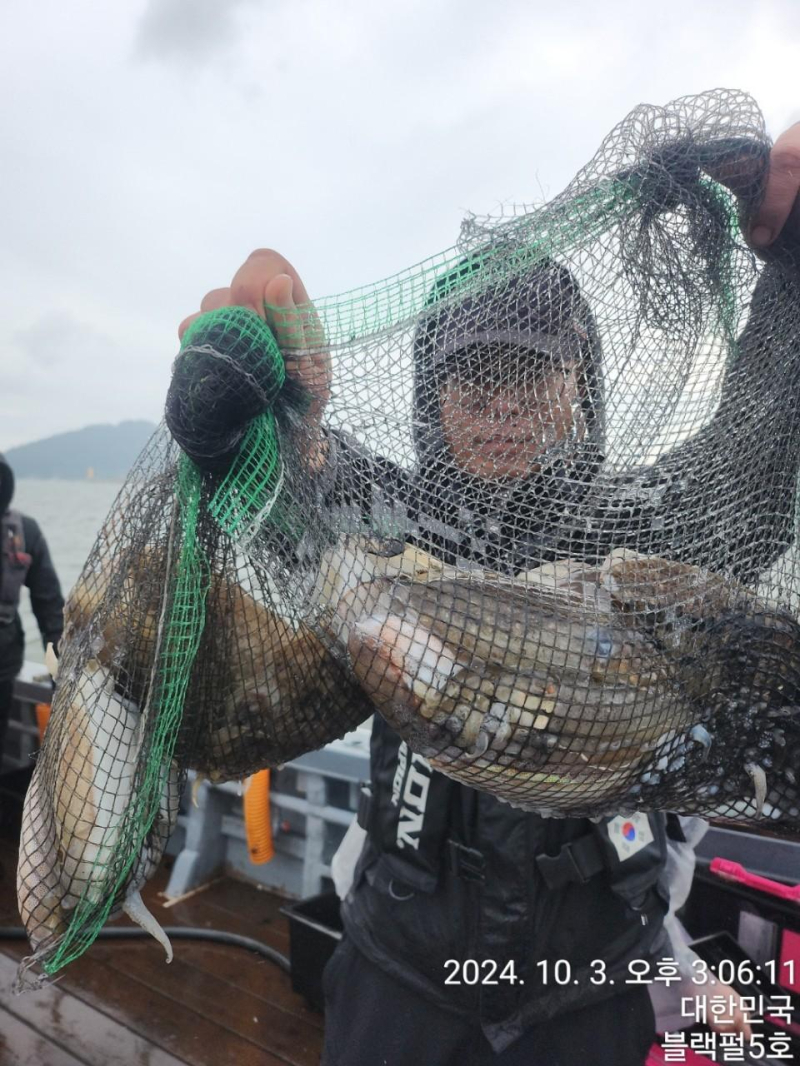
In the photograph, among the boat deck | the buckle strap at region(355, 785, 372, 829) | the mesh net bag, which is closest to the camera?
the mesh net bag

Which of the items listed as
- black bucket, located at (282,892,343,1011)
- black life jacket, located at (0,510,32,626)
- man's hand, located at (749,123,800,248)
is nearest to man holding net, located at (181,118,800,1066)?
man's hand, located at (749,123,800,248)

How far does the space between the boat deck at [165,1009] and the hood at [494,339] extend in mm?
2627

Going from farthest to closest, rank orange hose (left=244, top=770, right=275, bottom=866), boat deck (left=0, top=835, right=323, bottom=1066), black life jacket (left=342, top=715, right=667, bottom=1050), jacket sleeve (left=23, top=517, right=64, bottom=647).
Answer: jacket sleeve (left=23, top=517, right=64, bottom=647) < orange hose (left=244, top=770, right=275, bottom=866) < boat deck (left=0, top=835, right=323, bottom=1066) < black life jacket (left=342, top=715, right=667, bottom=1050)

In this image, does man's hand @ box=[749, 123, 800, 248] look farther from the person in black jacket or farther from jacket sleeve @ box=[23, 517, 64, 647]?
jacket sleeve @ box=[23, 517, 64, 647]

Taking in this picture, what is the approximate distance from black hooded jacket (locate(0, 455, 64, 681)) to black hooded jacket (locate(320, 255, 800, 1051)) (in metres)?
3.10

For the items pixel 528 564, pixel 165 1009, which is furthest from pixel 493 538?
pixel 165 1009

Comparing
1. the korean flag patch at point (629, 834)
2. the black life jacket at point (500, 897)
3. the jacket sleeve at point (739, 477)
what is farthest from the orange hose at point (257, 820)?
the jacket sleeve at point (739, 477)

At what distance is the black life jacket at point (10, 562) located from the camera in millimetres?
4188

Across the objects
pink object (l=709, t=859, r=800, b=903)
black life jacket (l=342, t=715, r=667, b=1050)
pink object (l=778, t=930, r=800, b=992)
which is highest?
black life jacket (l=342, t=715, r=667, b=1050)

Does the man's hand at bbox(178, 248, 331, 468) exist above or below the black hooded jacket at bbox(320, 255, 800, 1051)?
above

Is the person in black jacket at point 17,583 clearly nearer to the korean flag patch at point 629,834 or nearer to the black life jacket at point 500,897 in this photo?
the black life jacket at point 500,897

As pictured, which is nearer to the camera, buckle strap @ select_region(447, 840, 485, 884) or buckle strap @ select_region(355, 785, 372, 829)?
buckle strap @ select_region(447, 840, 485, 884)

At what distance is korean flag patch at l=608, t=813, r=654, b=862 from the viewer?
5.44 feet

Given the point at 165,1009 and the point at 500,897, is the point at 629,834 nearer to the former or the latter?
the point at 500,897
